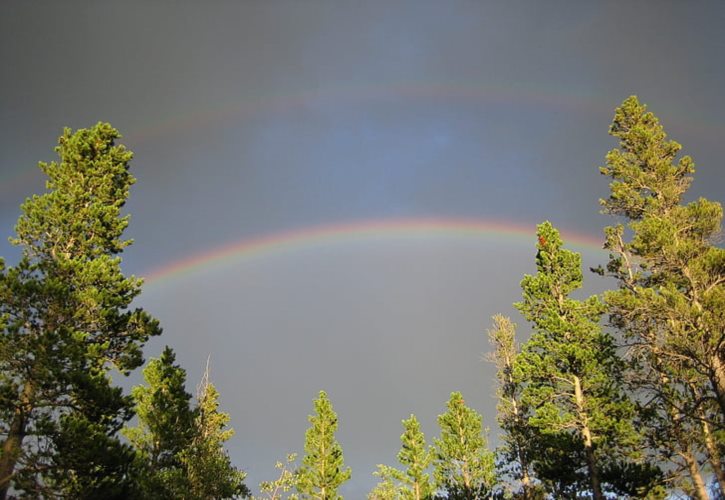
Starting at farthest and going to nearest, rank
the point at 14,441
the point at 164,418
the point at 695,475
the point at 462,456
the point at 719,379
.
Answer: the point at 462,456 < the point at 164,418 < the point at 695,475 < the point at 719,379 < the point at 14,441

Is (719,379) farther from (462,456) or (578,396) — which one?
(462,456)

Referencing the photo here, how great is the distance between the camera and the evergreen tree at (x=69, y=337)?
43.8ft

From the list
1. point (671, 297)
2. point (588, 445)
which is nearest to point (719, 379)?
point (671, 297)

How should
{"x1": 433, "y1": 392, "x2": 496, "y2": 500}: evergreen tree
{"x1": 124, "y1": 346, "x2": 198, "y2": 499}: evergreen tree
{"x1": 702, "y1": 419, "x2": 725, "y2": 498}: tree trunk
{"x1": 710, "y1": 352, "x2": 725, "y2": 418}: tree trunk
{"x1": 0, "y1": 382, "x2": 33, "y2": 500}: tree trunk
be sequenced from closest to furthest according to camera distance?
{"x1": 0, "y1": 382, "x2": 33, "y2": 500}: tree trunk
{"x1": 710, "y1": 352, "x2": 725, "y2": 418}: tree trunk
{"x1": 702, "y1": 419, "x2": 725, "y2": 498}: tree trunk
{"x1": 124, "y1": 346, "x2": 198, "y2": 499}: evergreen tree
{"x1": 433, "y1": 392, "x2": 496, "y2": 500}: evergreen tree

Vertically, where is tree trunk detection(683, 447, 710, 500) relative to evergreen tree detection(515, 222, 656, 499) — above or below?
below

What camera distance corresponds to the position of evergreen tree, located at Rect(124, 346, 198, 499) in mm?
23848

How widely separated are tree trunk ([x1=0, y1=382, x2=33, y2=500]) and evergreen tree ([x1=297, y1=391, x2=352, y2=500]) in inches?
1012

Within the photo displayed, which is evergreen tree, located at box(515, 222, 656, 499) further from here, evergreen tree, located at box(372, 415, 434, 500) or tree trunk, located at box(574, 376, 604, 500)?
evergreen tree, located at box(372, 415, 434, 500)

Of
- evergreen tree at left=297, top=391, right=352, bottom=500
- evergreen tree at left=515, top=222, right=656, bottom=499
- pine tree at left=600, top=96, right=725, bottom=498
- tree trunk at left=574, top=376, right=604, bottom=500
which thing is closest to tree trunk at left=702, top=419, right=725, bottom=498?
pine tree at left=600, top=96, right=725, bottom=498

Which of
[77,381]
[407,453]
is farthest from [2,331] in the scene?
[407,453]

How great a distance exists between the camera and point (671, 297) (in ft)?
46.6

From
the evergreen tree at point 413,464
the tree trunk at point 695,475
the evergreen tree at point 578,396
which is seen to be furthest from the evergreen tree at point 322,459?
the tree trunk at point 695,475

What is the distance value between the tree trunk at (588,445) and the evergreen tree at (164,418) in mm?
18400

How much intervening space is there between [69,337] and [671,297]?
62.6 feet
